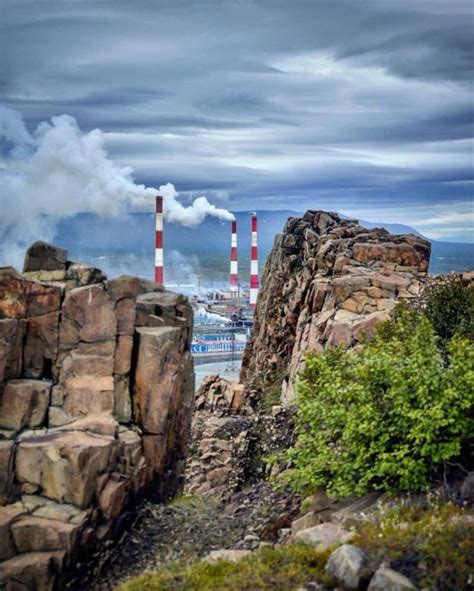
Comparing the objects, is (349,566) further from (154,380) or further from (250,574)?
(154,380)

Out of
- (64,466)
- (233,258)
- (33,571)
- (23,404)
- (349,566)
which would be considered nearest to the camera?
(349,566)

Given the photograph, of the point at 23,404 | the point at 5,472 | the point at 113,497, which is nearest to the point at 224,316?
the point at 23,404

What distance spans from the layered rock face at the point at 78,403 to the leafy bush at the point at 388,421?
532 cm

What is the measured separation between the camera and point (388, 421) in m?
21.2

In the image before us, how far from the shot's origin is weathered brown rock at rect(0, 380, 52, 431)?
24984 millimetres

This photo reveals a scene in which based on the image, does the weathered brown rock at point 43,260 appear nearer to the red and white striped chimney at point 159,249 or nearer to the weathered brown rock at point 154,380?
the weathered brown rock at point 154,380

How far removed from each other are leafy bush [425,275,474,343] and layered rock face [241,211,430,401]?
8.57 ft

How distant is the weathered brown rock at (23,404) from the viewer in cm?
2498

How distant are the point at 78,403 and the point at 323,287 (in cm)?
2275

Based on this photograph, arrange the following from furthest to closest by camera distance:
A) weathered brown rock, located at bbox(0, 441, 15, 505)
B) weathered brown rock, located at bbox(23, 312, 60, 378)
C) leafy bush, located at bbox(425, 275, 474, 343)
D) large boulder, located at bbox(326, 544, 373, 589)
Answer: leafy bush, located at bbox(425, 275, 474, 343), weathered brown rock, located at bbox(23, 312, 60, 378), weathered brown rock, located at bbox(0, 441, 15, 505), large boulder, located at bbox(326, 544, 373, 589)

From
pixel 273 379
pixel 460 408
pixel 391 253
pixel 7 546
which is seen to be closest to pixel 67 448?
pixel 7 546

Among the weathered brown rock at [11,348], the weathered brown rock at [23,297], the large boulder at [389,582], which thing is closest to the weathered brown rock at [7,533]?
the weathered brown rock at [11,348]

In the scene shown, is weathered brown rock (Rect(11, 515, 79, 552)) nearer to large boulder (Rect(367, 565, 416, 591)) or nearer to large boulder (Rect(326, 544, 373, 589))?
large boulder (Rect(326, 544, 373, 589))

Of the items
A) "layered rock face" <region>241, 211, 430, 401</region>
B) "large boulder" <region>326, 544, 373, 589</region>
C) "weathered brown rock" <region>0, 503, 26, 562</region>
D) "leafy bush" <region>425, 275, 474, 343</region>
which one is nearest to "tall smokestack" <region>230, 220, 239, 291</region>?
"layered rock face" <region>241, 211, 430, 401</region>
